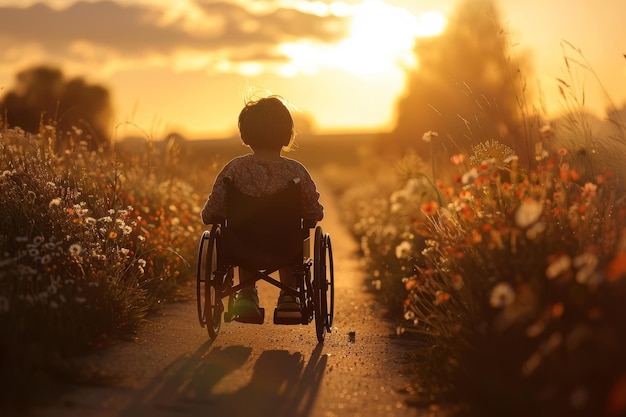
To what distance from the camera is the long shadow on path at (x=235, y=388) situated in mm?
4730

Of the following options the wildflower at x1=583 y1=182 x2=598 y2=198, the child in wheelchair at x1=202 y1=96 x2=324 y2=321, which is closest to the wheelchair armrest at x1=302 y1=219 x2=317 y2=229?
the child in wheelchair at x1=202 y1=96 x2=324 y2=321

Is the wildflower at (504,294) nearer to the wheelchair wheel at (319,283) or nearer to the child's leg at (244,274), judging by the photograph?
the wheelchair wheel at (319,283)

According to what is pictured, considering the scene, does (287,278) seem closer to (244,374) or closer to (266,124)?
(266,124)

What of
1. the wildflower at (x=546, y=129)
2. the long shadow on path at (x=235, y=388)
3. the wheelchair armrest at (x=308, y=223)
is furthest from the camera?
the wheelchair armrest at (x=308, y=223)

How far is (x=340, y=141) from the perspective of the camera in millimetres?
126125

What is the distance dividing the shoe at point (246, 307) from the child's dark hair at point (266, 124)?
118cm

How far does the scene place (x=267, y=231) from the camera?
6.52 m

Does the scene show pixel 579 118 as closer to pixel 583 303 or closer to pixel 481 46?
pixel 583 303

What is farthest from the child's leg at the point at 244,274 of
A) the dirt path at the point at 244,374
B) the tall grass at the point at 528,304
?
the tall grass at the point at 528,304

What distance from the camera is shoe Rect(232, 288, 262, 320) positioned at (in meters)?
6.57

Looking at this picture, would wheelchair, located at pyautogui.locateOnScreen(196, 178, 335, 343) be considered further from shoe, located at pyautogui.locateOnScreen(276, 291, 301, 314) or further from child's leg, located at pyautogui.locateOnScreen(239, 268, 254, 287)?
child's leg, located at pyautogui.locateOnScreen(239, 268, 254, 287)

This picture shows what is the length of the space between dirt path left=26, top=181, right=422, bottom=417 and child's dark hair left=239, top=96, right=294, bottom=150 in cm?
156

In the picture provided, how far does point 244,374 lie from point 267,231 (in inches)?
50.4

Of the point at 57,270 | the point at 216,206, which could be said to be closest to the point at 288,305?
the point at 216,206
